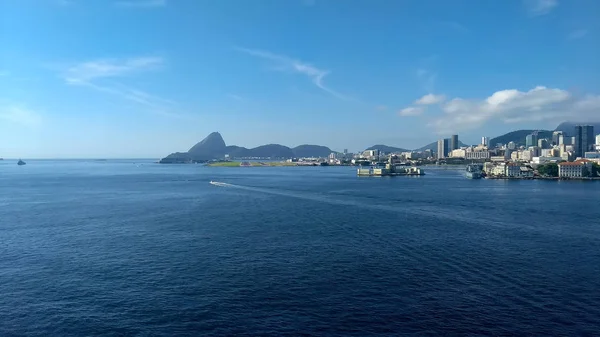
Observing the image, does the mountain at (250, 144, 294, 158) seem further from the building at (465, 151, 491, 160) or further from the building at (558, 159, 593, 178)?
the building at (558, 159, 593, 178)

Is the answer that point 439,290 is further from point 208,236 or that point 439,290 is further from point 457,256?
point 208,236

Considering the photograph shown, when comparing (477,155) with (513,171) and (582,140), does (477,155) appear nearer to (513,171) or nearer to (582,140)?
(582,140)

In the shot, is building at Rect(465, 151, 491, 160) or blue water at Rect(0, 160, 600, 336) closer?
blue water at Rect(0, 160, 600, 336)

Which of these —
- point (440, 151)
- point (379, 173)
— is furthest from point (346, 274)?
point (440, 151)

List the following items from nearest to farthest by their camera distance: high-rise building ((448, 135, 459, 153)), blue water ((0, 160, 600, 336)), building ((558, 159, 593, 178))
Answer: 1. blue water ((0, 160, 600, 336))
2. building ((558, 159, 593, 178))
3. high-rise building ((448, 135, 459, 153))

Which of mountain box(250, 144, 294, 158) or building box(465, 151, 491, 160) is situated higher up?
mountain box(250, 144, 294, 158)

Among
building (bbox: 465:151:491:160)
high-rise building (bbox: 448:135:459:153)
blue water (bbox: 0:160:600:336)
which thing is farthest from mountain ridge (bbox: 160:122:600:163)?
blue water (bbox: 0:160:600:336)

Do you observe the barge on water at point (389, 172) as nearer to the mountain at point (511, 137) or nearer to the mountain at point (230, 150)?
the mountain at point (230, 150)

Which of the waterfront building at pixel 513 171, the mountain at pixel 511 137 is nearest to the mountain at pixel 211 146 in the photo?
the mountain at pixel 511 137
